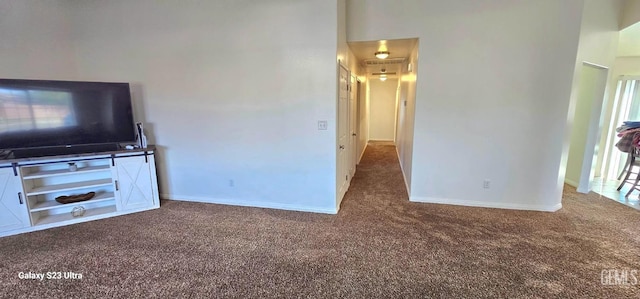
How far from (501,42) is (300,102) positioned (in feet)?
8.56

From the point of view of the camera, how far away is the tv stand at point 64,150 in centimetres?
302

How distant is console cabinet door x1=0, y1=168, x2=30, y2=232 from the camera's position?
2850 mm

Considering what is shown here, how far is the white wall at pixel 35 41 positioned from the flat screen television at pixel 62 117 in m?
0.62

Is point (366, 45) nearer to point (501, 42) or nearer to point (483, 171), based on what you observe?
point (501, 42)

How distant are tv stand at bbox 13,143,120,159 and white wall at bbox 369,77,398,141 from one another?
847 centimetres

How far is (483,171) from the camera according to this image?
11.7 ft

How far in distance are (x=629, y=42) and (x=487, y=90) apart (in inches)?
121

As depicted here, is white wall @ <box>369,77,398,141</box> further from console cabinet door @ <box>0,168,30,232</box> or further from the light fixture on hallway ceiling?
console cabinet door @ <box>0,168,30,232</box>

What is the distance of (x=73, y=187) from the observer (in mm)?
3260

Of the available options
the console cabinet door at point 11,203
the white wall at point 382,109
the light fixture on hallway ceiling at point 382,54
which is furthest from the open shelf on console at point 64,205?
the white wall at point 382,109

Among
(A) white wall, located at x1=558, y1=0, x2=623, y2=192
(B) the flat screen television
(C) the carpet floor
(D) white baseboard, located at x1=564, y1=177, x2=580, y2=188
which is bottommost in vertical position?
(C) the carpet floor

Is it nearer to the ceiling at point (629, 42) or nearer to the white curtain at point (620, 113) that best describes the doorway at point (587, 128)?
the ceiling at point (629, 42)

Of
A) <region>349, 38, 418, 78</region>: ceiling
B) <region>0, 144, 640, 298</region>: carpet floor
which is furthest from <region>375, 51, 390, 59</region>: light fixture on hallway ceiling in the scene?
<region>0, 144, 640, 298</region>: carpet floor

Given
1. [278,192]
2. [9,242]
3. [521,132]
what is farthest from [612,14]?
[9,242]
